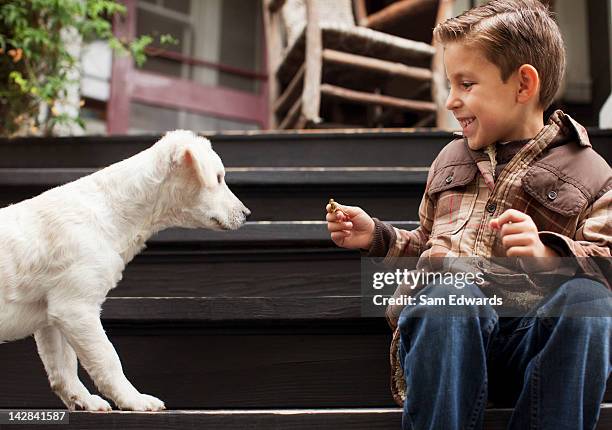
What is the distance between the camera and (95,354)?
1.36m

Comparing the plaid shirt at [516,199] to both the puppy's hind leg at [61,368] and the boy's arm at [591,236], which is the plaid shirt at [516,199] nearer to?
the boy's arm at [591,236]

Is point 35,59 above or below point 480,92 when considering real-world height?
above

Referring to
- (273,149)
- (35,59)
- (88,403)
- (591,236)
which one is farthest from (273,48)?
(591,236)

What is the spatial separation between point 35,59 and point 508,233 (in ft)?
7.86

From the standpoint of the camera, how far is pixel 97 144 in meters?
2.57

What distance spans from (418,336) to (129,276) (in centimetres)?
108

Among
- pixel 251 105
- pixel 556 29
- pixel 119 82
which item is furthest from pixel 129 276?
pixel 251 105

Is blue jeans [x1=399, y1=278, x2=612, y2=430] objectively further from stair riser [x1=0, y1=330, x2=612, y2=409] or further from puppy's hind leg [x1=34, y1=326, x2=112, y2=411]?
puppy's hind leg [x1=34, y1=326, x2=112, y2=411]

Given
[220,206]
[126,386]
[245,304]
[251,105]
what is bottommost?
[126,386]

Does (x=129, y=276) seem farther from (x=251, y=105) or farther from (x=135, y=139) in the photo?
(x=251, y=105)

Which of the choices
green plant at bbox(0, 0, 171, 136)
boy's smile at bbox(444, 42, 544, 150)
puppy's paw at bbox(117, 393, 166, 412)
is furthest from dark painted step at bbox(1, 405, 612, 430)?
green plant at bbox(0, 0, 171, 136)

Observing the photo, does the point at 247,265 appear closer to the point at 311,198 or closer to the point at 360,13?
the point at 311,198

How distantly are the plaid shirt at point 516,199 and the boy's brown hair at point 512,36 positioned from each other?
0.10 metres

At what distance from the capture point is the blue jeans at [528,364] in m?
1.09
